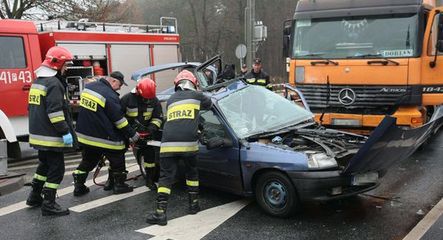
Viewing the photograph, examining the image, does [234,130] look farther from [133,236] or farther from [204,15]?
[204,15]

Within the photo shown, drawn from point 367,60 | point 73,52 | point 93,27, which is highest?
point 93,27

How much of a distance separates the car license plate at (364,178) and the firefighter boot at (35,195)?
12.1ft

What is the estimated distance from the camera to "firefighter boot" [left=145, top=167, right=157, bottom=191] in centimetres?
661

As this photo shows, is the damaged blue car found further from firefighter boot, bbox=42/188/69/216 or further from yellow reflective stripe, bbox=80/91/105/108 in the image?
firefighter boot, bbox=42/188/69/216

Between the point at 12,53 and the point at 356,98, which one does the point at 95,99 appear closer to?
the point at 12,53

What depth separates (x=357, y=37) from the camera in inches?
326

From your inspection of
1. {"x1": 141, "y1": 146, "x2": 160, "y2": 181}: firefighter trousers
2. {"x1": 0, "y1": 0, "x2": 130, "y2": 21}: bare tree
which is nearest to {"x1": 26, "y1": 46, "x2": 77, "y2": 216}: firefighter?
{"x1": 141, "y1": 146, "x2": 160, "y2": 181}: firefighter trousers

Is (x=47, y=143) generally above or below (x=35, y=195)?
above

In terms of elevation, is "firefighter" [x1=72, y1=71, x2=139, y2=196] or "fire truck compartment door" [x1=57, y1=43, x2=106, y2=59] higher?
"fire truck compartment door" [x1=57, y1=43, x2=106, y2=59]

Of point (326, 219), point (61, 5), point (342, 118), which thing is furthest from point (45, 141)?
point (61, 5)

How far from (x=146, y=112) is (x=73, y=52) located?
15.7 ft

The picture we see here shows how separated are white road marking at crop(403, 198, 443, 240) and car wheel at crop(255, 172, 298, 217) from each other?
1183mm

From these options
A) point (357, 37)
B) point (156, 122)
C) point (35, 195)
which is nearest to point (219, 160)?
point (156, 122)

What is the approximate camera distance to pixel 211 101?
5.63 meters
